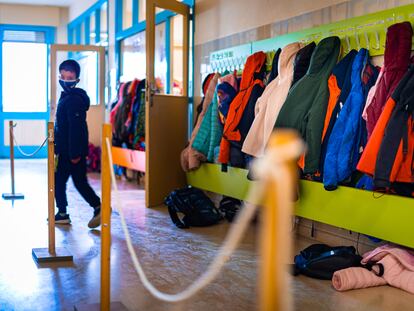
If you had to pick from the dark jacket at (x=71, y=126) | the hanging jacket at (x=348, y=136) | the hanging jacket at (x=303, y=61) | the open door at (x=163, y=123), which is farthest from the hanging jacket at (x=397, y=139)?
the open door at (x=163, y=123)

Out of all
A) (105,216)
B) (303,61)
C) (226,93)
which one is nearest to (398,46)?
(303,61)

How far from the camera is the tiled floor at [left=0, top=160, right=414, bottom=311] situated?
9.31ft

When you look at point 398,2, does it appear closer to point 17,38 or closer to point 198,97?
point 198,97

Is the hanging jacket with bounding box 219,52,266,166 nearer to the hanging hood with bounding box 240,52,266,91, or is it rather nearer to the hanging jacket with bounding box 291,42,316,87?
the hanging hood with bounding box 240,52,266,91

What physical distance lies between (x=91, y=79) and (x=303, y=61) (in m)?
6.05

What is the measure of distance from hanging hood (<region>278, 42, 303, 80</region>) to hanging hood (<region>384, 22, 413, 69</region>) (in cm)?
96

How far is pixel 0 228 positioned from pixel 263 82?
91.2 inches

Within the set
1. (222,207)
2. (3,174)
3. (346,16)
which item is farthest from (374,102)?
(3,174)

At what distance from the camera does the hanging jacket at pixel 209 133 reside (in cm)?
506

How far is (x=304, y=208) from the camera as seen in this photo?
405 centimetres

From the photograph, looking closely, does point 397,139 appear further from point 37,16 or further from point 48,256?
point 37,16

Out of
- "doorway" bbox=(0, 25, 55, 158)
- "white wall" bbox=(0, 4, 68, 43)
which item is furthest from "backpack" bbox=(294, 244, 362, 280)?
"white wall" bbox=(0, 4, 68, 43)

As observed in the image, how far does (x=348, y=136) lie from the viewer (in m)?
3.56

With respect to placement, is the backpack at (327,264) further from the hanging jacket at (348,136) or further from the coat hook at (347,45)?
the coat hook at (347,45)
